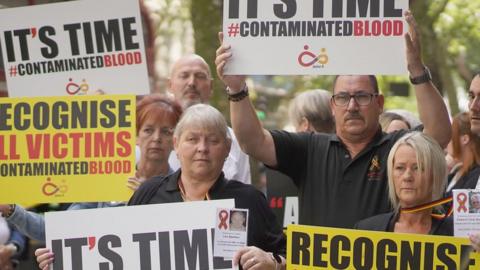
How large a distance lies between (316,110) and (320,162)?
1462 mm

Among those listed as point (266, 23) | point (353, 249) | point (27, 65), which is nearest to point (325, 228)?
point (353, 249)

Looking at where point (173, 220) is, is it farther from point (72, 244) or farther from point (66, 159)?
point (66, 159)

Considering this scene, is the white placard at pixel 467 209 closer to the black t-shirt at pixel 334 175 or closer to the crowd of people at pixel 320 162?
the crowd of people at pixel 320 162

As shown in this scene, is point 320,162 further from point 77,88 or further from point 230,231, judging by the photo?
point 77,88

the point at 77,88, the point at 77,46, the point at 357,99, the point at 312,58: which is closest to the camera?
the point at 312,58

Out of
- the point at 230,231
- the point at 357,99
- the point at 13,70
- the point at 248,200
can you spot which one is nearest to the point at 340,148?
the point at 357,99

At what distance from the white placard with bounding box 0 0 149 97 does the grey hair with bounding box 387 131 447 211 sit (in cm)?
207

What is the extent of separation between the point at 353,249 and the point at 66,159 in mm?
2124

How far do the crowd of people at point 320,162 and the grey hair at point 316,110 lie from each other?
1124 millimetres

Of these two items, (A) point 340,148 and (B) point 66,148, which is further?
(B) point 66,148

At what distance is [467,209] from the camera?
5.56 metres

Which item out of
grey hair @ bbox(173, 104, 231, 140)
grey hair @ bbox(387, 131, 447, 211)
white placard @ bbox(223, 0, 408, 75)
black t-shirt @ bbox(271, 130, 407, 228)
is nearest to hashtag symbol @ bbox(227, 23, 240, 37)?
white placard @ bbox(223, 0, 408, 75)

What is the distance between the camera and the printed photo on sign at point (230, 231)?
574 cm

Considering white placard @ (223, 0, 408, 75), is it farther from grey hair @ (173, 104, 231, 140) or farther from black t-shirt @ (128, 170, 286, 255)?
black t-shirt @ (128, 170, 286, 255)
